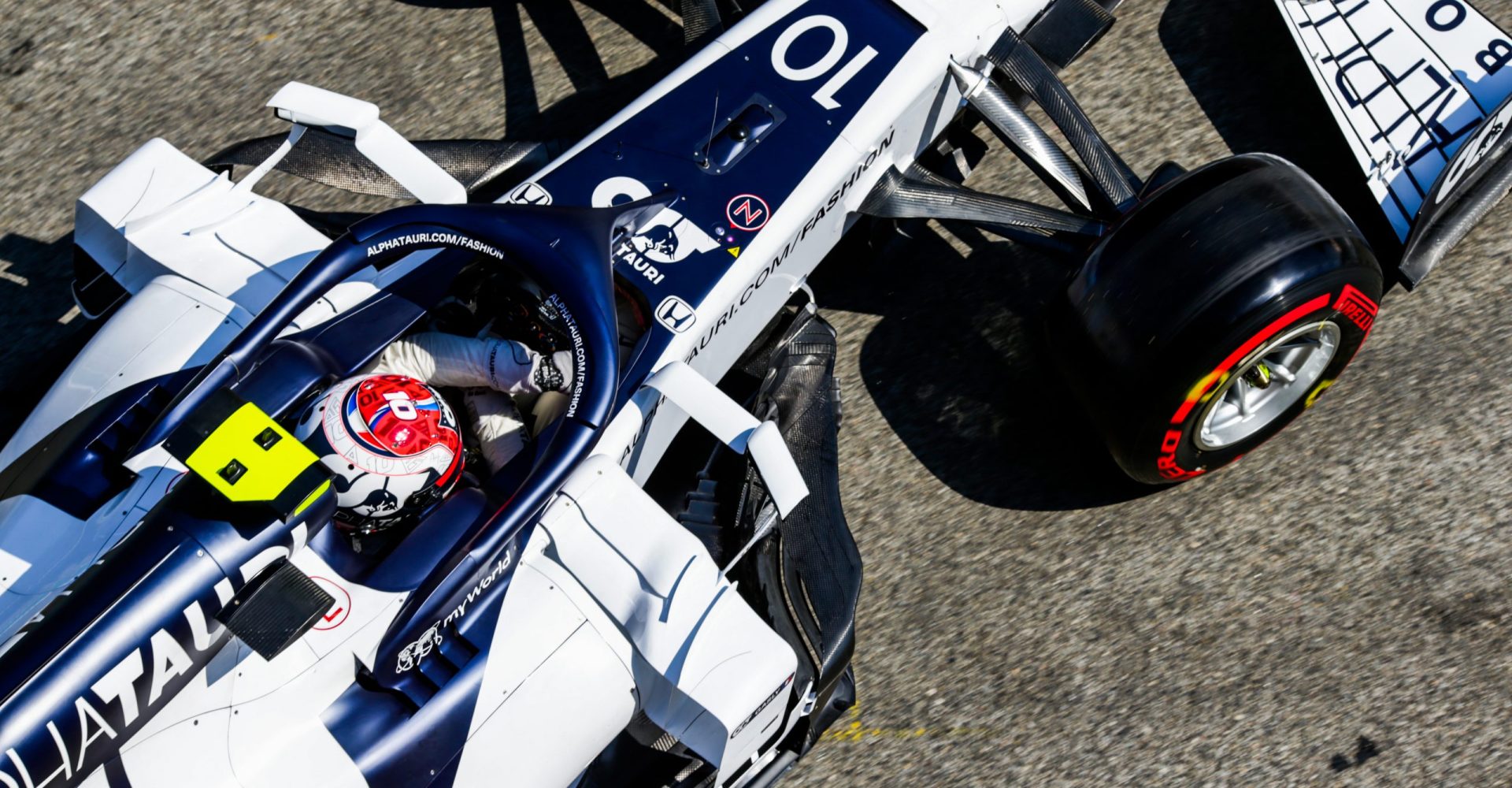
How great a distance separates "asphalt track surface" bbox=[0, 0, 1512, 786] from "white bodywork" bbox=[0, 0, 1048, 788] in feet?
2.41

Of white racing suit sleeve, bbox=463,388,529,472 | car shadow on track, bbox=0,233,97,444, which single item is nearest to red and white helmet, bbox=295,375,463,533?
white racing suit sleeve, bbox=463,388,529,472

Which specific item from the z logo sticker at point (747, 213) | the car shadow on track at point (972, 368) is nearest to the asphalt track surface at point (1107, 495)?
the car shadow on track at point (972, 368)

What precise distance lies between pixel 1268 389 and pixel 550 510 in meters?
2.40

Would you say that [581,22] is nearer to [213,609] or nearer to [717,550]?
[717,550]

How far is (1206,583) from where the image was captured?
14.7ft

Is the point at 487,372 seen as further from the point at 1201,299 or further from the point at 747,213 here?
the point at 1201,299

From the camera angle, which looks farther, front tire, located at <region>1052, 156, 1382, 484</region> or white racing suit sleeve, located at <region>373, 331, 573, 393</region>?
front tire, located at <region>1052, 156, 1382, 484</region>

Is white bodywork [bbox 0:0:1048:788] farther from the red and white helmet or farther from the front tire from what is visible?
the front tire

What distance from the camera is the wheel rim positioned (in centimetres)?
427

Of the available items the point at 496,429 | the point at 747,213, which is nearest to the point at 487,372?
the point at 496,429

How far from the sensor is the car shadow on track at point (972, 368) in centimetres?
472

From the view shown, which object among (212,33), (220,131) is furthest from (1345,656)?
(212,33)

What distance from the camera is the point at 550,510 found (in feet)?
12.1

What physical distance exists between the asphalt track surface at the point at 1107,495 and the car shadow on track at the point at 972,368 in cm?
1
